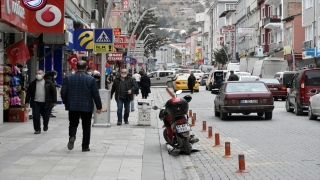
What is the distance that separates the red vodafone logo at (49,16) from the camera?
61.7 feet

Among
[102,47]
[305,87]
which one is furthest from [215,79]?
[102,47]

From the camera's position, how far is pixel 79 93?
492 inches

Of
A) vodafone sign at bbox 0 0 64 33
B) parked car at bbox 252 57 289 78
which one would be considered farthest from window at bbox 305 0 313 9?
vodafone sign at bbox 0 0 64 33

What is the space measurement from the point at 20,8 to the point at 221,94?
9.23 meters

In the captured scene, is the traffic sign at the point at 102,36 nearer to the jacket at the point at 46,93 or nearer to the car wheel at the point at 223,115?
the jacket at the point at 46,93

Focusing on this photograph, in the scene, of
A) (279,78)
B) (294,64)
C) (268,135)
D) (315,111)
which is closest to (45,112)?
(268,135)

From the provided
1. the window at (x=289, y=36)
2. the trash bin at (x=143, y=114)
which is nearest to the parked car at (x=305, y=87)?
the trash bin at (x=143, y=114)

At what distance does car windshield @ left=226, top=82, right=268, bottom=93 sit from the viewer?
22938 mm

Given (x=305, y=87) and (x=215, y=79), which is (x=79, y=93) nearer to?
(x=305, y=87)

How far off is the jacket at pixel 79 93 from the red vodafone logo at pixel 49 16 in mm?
6666

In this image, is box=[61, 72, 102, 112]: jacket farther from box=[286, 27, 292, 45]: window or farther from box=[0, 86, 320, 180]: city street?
box=[286, 27, 292, 45]: window

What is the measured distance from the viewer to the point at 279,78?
40625mm

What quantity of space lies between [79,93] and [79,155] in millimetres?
1170

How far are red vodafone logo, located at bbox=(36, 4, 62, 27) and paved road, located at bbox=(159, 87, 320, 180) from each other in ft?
17.0
